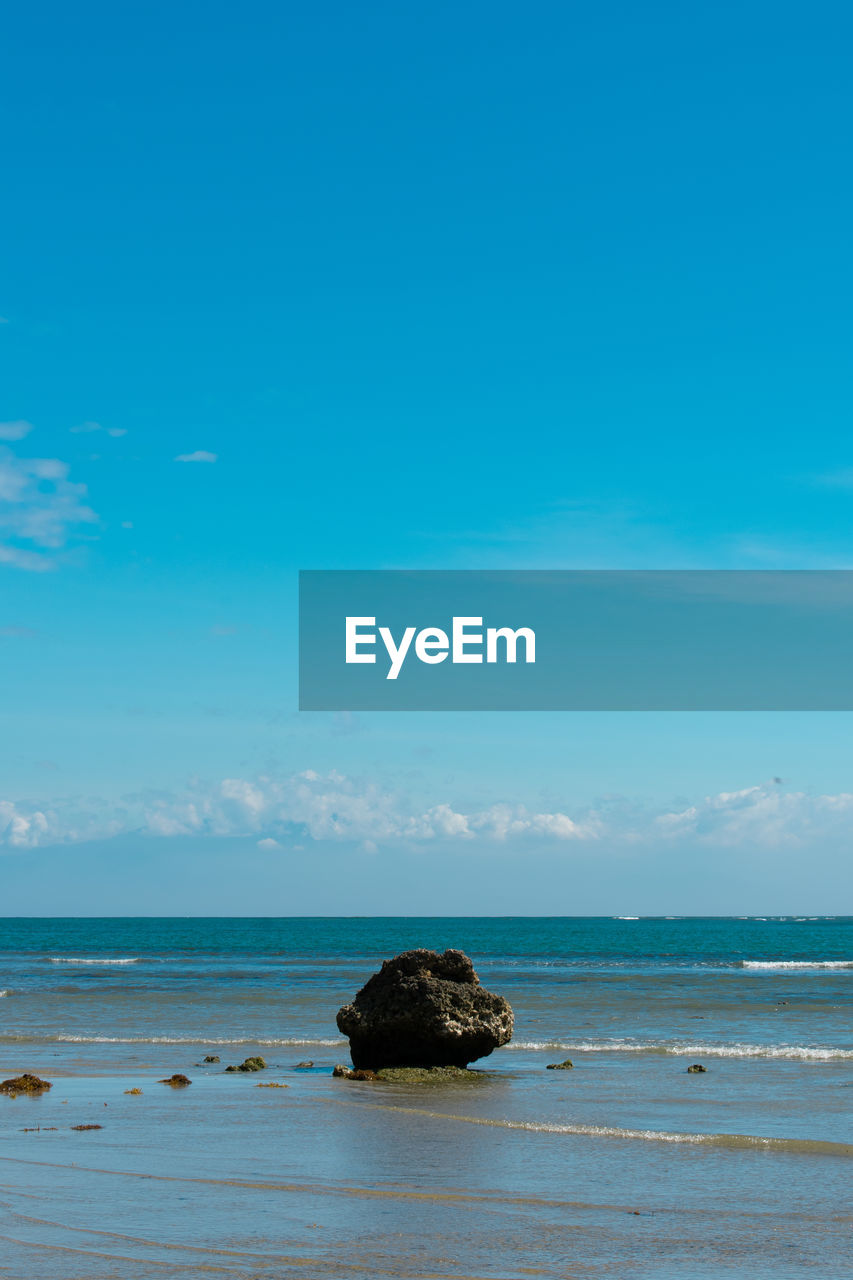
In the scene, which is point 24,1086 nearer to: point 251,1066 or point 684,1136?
point 251,1066

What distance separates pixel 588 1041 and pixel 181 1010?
15159mm

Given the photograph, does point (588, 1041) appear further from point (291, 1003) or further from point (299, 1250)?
point (299, 1250)

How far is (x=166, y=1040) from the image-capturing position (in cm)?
2670

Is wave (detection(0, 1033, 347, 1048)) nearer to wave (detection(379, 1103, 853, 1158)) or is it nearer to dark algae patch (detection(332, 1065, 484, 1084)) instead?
dark algae patch (detection(332, 1065, 484, 1084))

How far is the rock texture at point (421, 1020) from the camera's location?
19.2 metres

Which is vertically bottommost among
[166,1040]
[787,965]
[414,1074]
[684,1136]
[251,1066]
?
[787,965]

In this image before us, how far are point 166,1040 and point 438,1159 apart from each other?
54.4 feet

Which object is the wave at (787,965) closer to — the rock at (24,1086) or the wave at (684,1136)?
the wave at (684,1136)

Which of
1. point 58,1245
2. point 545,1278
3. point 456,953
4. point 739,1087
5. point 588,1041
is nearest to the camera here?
point 545,1278

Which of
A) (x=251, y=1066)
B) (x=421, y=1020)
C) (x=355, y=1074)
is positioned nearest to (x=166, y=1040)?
(x=251, y=1066)

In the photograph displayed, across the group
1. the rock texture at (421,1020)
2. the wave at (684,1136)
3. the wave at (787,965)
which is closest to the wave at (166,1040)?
the rock texture at (421,1020)

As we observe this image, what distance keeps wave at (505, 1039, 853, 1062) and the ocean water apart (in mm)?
109

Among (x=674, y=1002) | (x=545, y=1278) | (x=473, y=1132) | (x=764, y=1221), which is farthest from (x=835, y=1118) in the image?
(x=674, y=1002)

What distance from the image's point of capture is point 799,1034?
27922 millimetres
